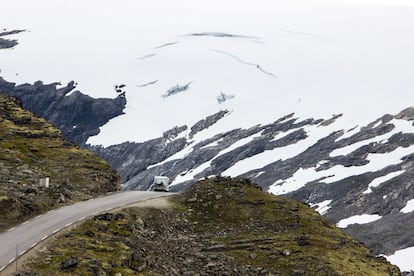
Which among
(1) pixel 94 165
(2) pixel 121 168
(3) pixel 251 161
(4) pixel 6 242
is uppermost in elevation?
(4) pixel 6 242

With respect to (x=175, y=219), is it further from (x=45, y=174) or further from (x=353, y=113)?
(x=353, y=113)

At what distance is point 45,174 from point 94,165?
5211mm

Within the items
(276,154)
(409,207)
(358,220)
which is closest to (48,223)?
(358,220)

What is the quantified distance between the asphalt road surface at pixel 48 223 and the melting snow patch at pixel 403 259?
6560 cm

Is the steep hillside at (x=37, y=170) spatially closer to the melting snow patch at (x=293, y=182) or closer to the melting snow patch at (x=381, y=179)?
the melting snow patch at (x=293, y=182)

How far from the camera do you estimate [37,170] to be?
4412 cm

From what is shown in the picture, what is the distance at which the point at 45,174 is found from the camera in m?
43.6

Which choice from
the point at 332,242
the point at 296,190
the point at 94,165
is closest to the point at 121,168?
the point at 296,190

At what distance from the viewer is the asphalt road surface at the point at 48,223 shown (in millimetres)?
31108

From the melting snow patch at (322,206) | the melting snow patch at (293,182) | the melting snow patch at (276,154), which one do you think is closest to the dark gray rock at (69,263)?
the melting snow patch at (322,206)

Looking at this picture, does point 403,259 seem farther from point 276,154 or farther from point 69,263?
point 69,263

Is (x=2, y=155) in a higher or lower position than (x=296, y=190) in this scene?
higher

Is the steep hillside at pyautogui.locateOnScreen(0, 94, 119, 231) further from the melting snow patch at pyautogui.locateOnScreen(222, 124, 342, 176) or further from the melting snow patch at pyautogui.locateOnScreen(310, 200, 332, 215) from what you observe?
the melting snow patch at pyautogui.locateOnScreen(222, 124, 342, 176)

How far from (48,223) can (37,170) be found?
9.23 m
